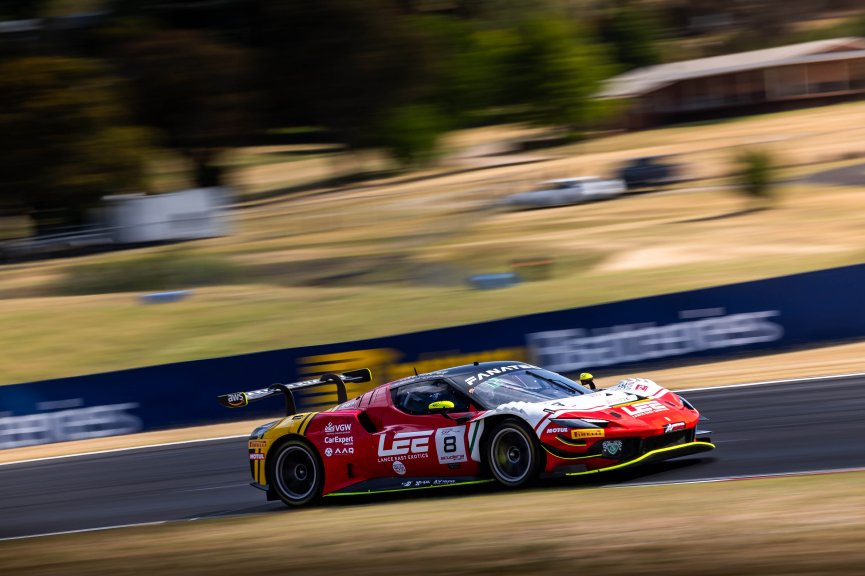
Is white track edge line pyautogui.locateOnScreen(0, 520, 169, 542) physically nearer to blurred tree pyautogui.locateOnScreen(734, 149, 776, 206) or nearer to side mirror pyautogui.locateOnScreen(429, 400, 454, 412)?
side mirror pyautogui.locateOnScreen(429, 400, 454, 412)

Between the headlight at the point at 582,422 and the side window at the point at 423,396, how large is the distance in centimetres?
103

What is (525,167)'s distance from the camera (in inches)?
2154

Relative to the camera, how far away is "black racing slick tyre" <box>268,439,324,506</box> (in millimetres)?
11125

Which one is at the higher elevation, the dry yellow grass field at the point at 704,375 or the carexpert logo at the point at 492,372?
the carexpert logo at the point at 492,372

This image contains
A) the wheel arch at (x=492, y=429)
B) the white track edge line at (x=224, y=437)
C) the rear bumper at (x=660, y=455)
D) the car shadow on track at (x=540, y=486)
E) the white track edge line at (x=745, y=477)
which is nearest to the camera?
the white track edge line at (x=745, y=477)

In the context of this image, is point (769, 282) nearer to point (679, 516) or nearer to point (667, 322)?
point (667, 322)

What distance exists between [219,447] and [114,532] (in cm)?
599

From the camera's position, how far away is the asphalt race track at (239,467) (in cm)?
1030

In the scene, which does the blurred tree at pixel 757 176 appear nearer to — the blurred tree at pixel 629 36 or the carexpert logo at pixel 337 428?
the carexpert logo at pixel 337 428

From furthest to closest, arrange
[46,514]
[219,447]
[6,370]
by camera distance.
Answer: [6,370] < [219,447] < [46,514]

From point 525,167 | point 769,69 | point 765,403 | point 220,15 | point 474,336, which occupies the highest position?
point 220,15

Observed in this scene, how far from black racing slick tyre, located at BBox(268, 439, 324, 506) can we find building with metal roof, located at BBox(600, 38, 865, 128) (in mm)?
55099

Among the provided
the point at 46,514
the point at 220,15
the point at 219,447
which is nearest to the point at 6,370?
the point at 219,447

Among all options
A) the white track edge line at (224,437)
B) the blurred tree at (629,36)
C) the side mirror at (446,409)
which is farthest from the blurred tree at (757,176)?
the blurred tree at (629,36)
